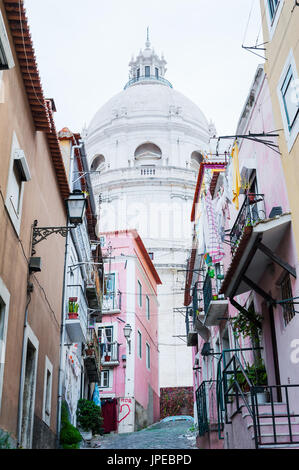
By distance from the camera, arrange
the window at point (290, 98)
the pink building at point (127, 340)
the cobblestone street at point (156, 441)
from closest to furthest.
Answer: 1. the window at point (290, 98)
2. the cobblestone street at point (156, 441)
3. the pink building at point (127, 340)

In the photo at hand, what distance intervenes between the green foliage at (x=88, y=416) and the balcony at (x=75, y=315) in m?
3.33

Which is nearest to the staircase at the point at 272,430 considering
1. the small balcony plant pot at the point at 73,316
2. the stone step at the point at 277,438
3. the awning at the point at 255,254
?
the stone step at the point at 277,438

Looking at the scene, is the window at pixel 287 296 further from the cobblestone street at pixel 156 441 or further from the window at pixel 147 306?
the window at pixel 147 306

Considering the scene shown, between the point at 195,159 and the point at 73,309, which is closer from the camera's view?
the point at 73,309

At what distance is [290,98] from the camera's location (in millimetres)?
12008

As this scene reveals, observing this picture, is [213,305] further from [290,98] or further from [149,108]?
[149,108]

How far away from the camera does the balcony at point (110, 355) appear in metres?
31.0

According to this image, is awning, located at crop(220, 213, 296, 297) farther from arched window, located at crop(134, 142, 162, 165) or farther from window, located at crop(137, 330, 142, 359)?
arched window, located at crop(134, 142, 162, 165)

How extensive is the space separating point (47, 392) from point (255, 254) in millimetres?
5800

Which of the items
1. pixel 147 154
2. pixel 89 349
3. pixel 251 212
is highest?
pixel 147 154

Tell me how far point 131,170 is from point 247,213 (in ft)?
125

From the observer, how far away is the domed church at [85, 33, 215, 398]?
140ft

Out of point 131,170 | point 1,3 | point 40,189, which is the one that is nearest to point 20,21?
point 1,3

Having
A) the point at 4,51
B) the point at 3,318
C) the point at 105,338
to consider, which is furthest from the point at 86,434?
the point at 4,51
